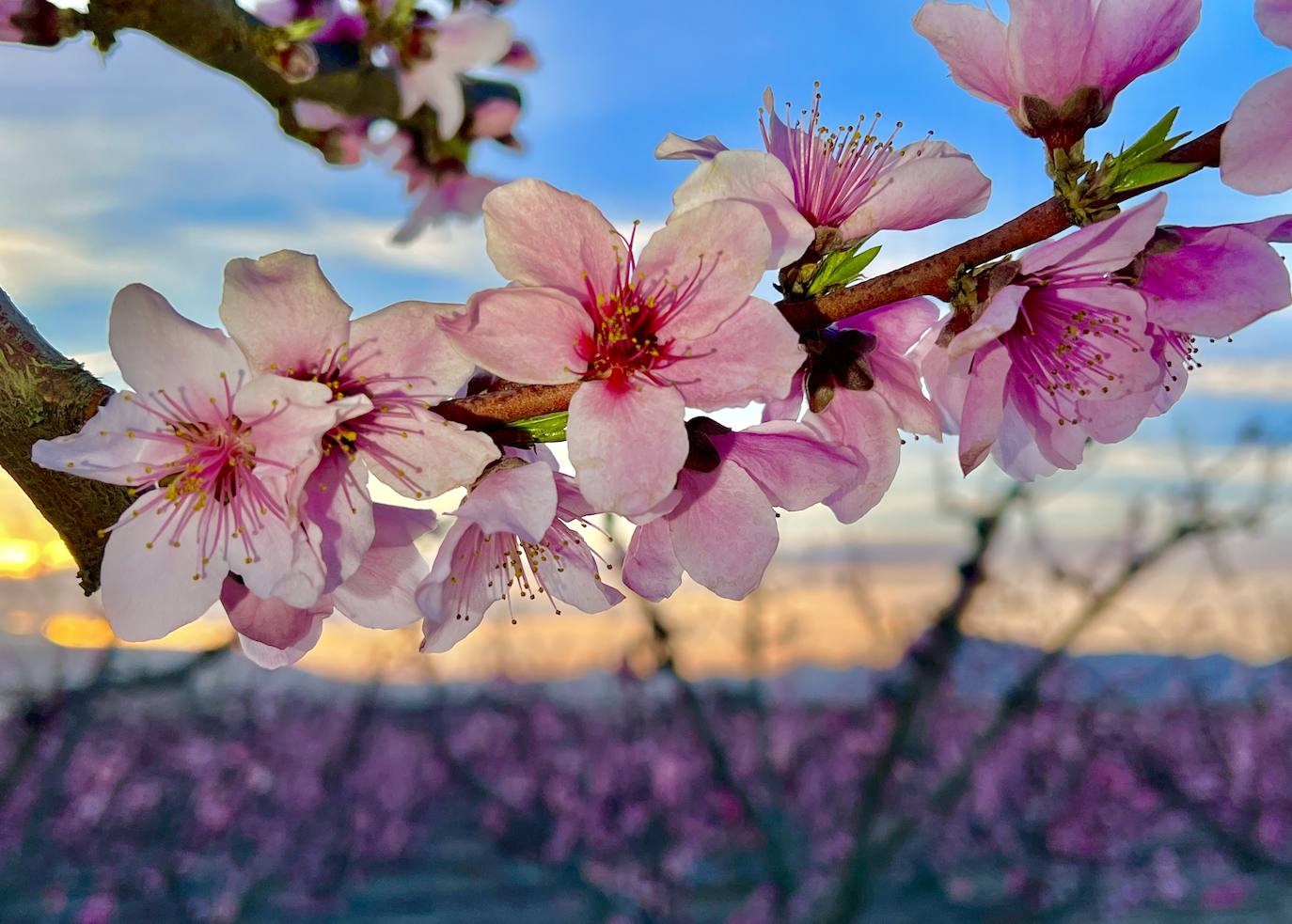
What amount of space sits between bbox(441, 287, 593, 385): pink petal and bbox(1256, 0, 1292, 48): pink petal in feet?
1.31

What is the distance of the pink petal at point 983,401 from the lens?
66 centimetres

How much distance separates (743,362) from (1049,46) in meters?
0.28

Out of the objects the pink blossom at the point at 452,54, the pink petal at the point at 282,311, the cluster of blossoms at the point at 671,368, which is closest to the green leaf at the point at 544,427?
the cluster of blossoms at the point at 671,368

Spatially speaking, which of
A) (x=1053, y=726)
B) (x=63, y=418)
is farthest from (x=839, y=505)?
(x=1053, y=726)

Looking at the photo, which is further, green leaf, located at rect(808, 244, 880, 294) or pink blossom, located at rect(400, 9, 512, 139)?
pink blossom, located at rect(400, 9, 512, 139)

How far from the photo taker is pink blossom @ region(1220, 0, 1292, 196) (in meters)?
0.55

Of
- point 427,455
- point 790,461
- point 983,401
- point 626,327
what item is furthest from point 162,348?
point 983,401

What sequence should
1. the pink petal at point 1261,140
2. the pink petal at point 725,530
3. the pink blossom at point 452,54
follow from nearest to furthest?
the pink petal at point 1261,140, the pink petal at point 725,530, the pink blossom at point 452,54

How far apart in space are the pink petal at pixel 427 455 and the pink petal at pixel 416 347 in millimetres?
22

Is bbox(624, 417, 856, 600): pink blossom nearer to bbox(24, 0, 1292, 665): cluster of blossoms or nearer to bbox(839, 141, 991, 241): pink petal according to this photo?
bbox(24, 0, 1292, 665): cluster of blossoms

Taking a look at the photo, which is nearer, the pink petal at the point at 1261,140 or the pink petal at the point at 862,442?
the pink petal at the point at 1261,140

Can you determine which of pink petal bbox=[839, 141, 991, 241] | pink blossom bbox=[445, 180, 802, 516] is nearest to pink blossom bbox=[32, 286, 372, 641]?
pink blossom bbox=[445, 180, 802, 516]

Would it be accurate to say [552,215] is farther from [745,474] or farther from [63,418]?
[63,418]

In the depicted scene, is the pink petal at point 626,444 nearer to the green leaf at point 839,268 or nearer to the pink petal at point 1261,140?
the green leaf at point 839,268
